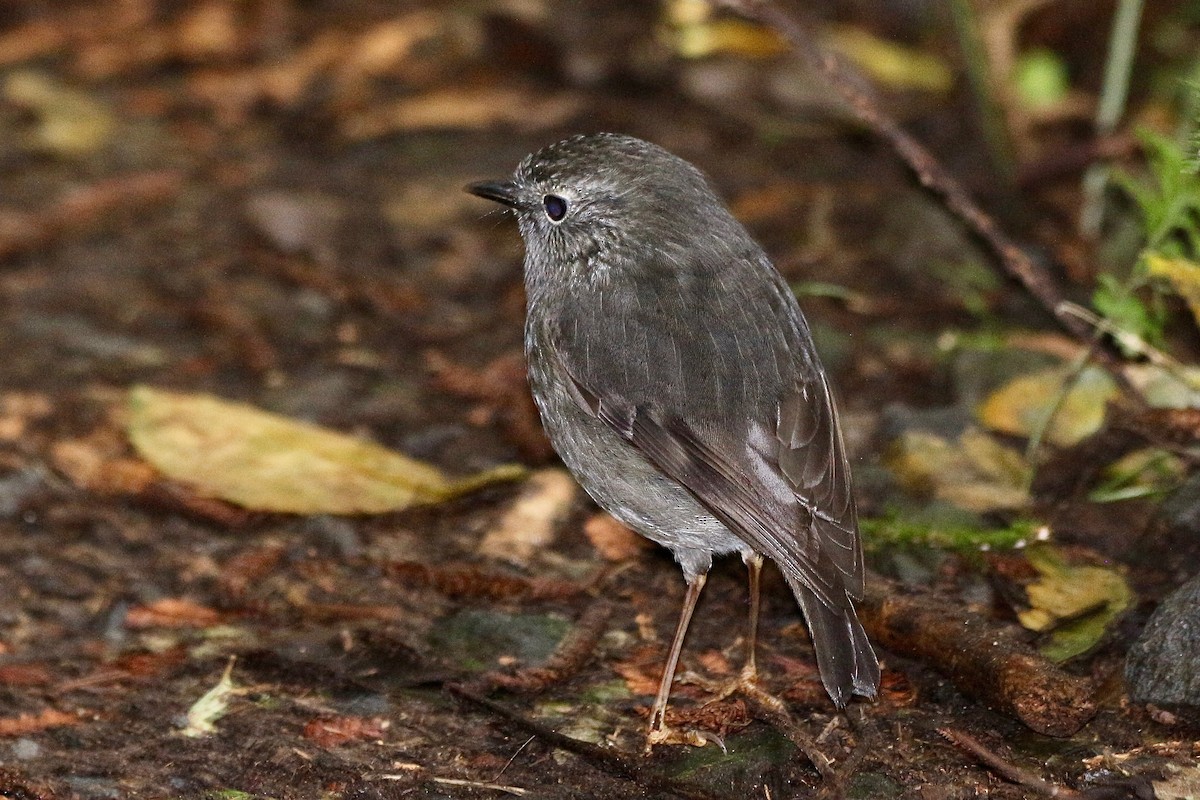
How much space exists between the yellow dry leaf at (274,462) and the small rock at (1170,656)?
2116 millimetres

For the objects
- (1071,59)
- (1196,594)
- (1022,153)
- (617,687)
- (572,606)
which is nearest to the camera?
(1196,594)

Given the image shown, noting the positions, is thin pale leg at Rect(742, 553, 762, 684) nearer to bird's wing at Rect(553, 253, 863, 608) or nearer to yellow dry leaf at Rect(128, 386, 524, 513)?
bird's wing at Rect(553, 253, 863, 608)

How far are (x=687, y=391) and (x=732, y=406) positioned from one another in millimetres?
129

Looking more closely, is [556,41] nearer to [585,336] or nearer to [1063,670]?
[585,336]

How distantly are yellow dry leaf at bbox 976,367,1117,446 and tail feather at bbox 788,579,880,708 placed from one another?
1.59m

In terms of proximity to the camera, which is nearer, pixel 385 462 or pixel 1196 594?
pixel 1196 594

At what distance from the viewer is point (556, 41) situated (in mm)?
7930

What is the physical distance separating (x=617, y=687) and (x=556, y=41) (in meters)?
4.60

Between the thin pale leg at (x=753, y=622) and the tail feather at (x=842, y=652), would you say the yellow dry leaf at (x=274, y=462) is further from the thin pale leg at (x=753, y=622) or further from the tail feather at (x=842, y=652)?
the tail feather at (x=842, y=652)

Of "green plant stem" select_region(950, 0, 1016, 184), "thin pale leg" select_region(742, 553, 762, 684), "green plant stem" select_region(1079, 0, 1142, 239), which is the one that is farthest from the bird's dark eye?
"green plant stem" select_region(1079, 0, 1142, 239)

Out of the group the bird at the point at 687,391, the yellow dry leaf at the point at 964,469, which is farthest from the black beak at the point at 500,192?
the yellow dry leaf at the point at 964,469

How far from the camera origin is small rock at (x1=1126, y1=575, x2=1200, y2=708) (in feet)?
12.3

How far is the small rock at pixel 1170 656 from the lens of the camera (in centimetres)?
374

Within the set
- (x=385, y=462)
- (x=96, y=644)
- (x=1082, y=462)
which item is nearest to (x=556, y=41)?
(x=385, y=462)
